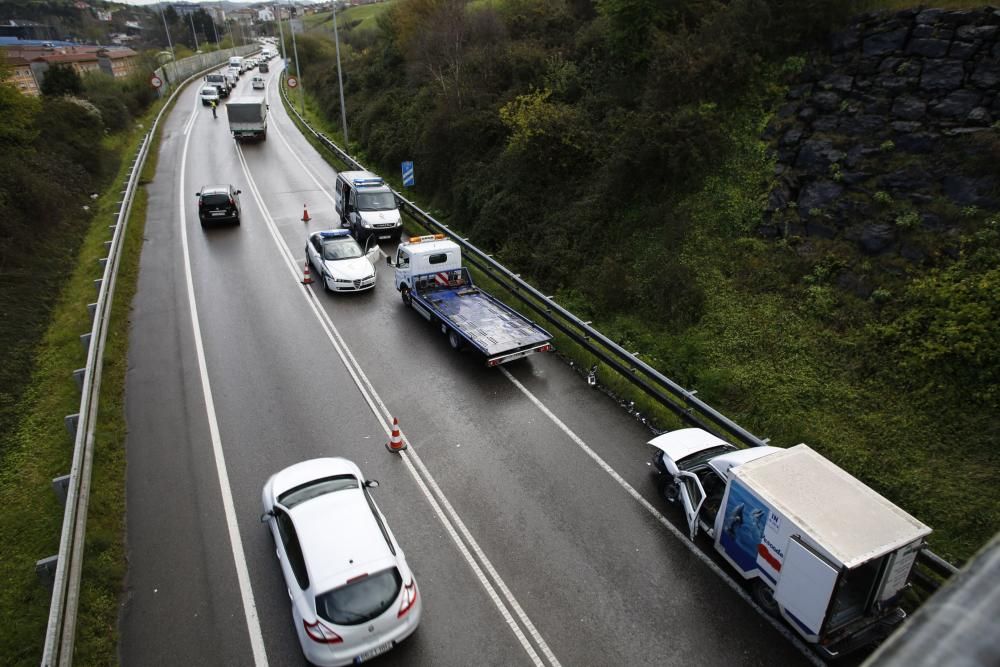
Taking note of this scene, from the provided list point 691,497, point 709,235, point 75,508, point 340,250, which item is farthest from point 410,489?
point 709,235

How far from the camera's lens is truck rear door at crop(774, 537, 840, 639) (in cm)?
698

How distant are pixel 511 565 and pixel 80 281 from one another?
56.9 feet

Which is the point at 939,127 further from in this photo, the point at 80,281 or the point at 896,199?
the point at 80,281

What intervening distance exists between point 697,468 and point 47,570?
32.6 ft

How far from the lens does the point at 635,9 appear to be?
20922mm

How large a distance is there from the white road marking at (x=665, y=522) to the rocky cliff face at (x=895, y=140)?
7247mm

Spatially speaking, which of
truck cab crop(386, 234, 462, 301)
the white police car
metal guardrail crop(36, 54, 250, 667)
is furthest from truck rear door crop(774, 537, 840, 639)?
the white police car

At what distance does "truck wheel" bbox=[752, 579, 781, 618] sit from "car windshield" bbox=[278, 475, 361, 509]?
6.16 metres

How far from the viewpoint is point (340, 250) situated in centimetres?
1872

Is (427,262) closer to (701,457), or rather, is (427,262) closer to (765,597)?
(701,457)

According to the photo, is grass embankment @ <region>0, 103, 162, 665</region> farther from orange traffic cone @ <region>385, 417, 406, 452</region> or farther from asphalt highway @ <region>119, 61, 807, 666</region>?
orange traffic cone @ <region>385, 417, 406, 452</region>

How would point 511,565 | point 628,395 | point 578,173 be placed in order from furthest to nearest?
point 578,173 < point 628,395 < point 511,565

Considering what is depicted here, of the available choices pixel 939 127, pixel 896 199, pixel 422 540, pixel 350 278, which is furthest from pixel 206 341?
pixel 939 127

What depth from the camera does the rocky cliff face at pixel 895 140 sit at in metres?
12.6
